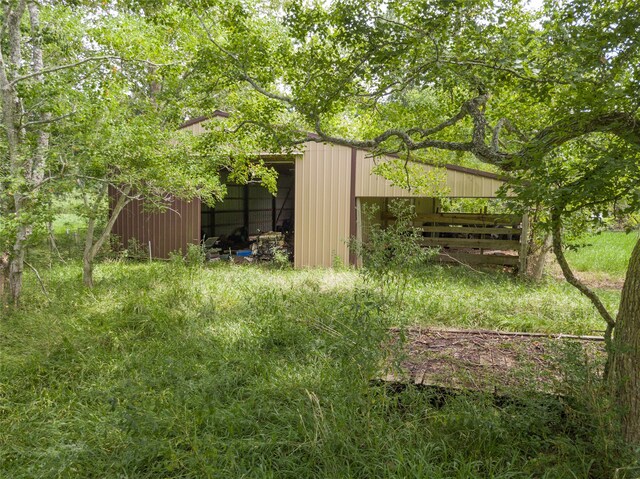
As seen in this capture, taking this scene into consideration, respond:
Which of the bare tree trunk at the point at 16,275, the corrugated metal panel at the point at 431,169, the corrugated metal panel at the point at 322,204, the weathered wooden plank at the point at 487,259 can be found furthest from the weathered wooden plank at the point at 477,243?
the bare tree trunk at the point at 16,275

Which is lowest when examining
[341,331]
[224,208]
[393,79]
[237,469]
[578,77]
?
Answer: [237,469]

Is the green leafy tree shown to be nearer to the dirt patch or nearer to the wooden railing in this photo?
the dirt patch

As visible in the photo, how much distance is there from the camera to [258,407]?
3738 mm

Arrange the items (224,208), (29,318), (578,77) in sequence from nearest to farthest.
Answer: (578,77), (29,318), (224,208)

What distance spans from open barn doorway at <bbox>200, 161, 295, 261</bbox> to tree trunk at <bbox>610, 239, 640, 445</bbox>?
31.8 ft

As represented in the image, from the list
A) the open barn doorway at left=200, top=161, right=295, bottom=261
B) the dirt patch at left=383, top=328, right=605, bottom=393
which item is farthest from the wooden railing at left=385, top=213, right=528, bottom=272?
the dirt patch at left=383, top=328, right=605, bottom=393

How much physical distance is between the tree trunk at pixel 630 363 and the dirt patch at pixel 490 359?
0.74 ft

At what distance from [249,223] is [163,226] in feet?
19.2

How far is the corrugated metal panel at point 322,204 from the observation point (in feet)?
36.8

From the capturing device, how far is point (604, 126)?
3.23m

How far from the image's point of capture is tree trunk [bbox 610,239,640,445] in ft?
10.1

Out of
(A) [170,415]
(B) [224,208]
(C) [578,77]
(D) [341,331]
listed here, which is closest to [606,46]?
(C) [578,77]

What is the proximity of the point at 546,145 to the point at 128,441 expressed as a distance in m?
3.68

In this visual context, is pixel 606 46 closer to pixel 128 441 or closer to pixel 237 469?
pixel 237 469
